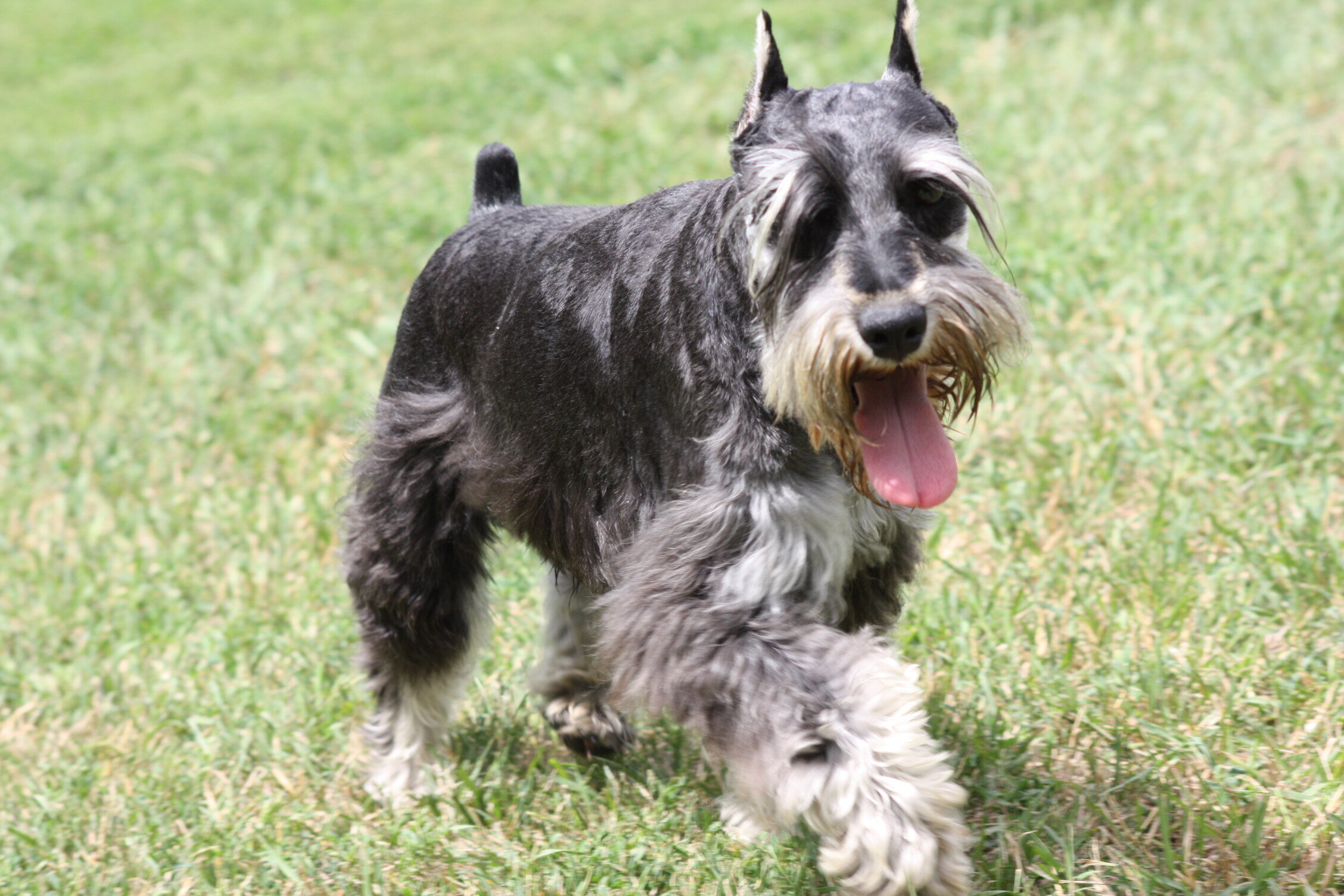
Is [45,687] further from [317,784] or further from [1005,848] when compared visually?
A: [1005,848]

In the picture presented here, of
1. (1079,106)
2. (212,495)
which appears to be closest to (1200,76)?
(1079,106)

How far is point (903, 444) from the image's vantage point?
9.74ft

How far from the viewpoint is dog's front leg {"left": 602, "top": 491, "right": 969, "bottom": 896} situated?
2.72 metres

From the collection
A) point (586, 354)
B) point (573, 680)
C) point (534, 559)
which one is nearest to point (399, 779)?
point (573, 680)

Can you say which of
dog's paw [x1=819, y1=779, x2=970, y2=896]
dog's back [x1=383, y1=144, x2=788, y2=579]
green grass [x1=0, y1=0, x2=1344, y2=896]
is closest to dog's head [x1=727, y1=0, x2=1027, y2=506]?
dog's back [x1=383, y1=144, x2=788, y2=579]

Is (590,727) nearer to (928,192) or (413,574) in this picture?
(413,574)

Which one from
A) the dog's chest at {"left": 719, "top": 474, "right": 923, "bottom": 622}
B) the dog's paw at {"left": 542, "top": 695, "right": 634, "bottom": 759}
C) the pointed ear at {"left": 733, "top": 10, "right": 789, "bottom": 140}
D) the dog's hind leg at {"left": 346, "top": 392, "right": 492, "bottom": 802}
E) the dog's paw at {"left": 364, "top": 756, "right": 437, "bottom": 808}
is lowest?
the dog's paw at {"left": 364, "top": 756, "right": 437, "bottom": 808}

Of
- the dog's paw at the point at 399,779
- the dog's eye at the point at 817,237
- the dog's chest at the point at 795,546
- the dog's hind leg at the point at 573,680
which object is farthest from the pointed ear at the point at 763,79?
the dog's paw at the point at 399,779

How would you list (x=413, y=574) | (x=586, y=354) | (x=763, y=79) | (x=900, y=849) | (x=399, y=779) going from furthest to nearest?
1. (x=399, y=779)
2. (x=413, y=574)
3. (x=586, y=354)
4. (x=763, y=79)
5. (x=900, y=849)

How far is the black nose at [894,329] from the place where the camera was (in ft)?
9.04

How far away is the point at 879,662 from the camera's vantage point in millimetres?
2906

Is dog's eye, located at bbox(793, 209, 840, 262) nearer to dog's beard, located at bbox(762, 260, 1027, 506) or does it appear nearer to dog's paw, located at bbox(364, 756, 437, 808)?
dog's beard, located at bbox(762, 260, 1027, 506)

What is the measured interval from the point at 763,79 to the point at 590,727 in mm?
2139

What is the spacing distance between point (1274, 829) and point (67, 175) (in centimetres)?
941
